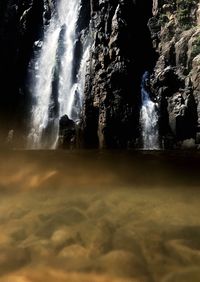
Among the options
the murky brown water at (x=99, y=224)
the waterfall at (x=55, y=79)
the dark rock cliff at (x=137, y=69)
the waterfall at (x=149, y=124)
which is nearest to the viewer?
the murky brown water at (x=99, y=224)

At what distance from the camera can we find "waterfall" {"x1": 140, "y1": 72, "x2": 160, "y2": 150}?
2266cm

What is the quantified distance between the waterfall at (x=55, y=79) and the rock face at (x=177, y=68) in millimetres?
6612

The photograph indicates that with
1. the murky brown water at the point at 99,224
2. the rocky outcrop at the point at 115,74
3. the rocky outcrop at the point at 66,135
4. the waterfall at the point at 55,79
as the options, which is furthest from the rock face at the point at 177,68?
the murky brown water at the point at 99,224

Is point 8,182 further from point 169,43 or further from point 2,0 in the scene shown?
point 2,0

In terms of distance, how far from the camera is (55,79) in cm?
2895

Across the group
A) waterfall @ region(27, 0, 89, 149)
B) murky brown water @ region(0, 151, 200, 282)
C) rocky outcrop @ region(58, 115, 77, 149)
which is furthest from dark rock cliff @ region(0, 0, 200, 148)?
murky brown water @ region(0, 151, 200, 282)

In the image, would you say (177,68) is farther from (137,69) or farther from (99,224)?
(99,224)

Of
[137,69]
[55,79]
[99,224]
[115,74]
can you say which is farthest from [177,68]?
[99,224]

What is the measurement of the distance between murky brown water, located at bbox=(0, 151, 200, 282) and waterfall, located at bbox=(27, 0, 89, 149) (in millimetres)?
19635

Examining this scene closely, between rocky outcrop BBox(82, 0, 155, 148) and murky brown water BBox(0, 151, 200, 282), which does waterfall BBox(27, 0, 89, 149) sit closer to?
rocky outcrop BBox(82, 0, 155, 148)

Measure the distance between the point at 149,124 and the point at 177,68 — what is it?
4518 mm

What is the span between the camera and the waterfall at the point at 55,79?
89.9ft

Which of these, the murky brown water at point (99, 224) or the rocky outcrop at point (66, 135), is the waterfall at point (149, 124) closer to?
the rocky outcrop at point (66, 135)

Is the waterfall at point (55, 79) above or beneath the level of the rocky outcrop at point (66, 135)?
above
